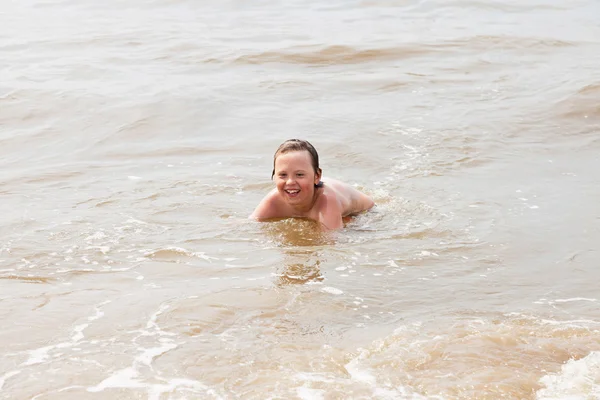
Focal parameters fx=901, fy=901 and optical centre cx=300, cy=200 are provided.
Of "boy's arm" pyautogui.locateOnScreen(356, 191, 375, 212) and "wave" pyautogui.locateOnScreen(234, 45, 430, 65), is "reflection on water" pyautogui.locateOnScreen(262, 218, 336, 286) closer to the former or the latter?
"boy's arm" pyautogui.locateOnScreen(356, 191, 375, 212)

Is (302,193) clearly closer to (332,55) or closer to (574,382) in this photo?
(574,382)

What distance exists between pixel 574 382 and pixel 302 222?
11.1 ft

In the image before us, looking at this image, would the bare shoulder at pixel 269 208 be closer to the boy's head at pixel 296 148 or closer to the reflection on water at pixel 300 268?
the boy's head at pixel 296 148

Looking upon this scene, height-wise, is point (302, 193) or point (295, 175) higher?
→ point (295, 175)

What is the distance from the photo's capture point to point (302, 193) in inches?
279

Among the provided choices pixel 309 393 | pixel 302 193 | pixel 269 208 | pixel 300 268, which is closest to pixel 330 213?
pixel 302 193

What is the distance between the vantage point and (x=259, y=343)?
4.67m

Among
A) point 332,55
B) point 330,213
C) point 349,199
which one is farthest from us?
point 332,55

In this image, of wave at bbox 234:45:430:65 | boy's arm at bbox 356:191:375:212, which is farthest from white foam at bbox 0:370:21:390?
wave at bbox 234:45:430:65

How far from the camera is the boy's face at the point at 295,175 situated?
7004 millimetres

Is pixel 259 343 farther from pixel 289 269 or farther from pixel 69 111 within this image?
pixel 69 111

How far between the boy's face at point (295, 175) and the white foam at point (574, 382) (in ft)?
10.2

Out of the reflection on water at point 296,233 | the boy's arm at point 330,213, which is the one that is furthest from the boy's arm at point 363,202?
the reflection on water at point 296,233

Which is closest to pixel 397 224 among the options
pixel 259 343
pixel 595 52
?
pixel 259 343
